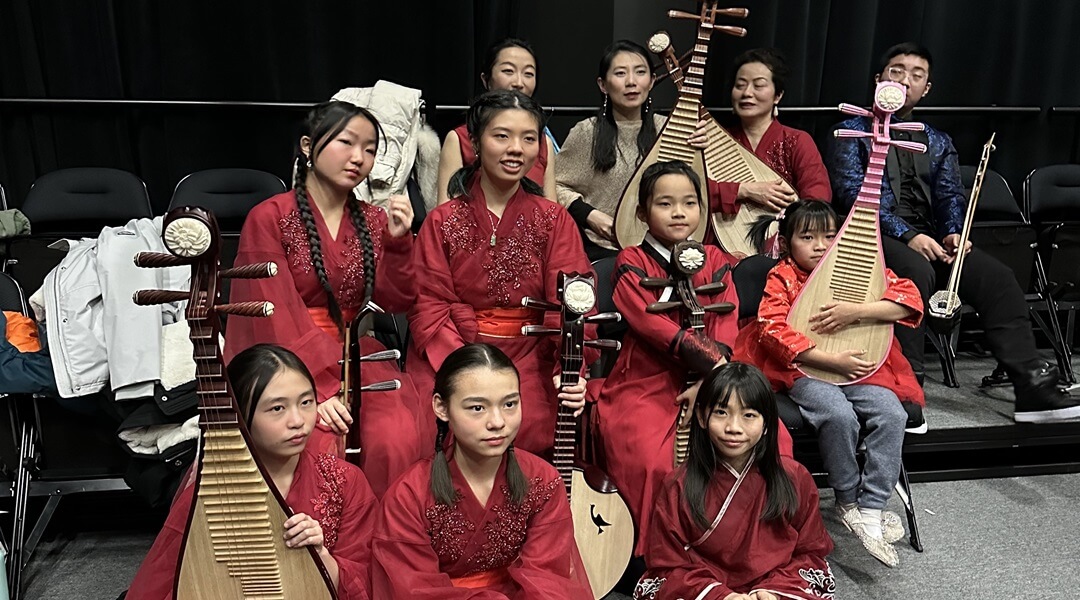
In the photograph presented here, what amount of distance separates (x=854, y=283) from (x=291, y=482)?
4.78 feet

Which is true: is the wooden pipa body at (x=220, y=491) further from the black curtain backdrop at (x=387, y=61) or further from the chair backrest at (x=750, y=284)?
the black curtain backdrop at (x=387, y=61)

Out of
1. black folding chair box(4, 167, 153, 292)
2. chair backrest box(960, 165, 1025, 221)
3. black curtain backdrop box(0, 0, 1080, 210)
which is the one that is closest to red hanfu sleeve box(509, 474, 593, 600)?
black folding chair box(4, 167, 153, 292)

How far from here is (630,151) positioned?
272 centimetres

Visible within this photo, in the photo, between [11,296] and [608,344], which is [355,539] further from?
[11,296]

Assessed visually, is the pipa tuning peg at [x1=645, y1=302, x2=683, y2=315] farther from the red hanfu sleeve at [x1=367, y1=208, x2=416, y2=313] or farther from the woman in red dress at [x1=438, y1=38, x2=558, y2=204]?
the woman in red dress at [x1=438, y1=38, x2=558, y2=204]

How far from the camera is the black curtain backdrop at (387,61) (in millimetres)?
3072

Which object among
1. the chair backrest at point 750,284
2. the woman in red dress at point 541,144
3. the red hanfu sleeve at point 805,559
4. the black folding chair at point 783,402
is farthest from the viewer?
the woman in red dress at point 541,144

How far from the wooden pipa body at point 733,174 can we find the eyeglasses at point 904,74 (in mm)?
555

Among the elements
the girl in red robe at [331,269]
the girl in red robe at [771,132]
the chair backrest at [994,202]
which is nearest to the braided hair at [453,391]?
the girl in red robe at [331,269]

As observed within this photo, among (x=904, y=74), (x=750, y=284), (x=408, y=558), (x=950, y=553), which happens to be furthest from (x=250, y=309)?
(x=904, y=74)

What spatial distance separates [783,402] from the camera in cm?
216

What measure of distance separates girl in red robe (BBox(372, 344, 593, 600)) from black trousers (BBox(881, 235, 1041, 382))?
1517 mm

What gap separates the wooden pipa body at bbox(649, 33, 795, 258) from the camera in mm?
2597

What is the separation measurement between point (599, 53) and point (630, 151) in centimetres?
95
